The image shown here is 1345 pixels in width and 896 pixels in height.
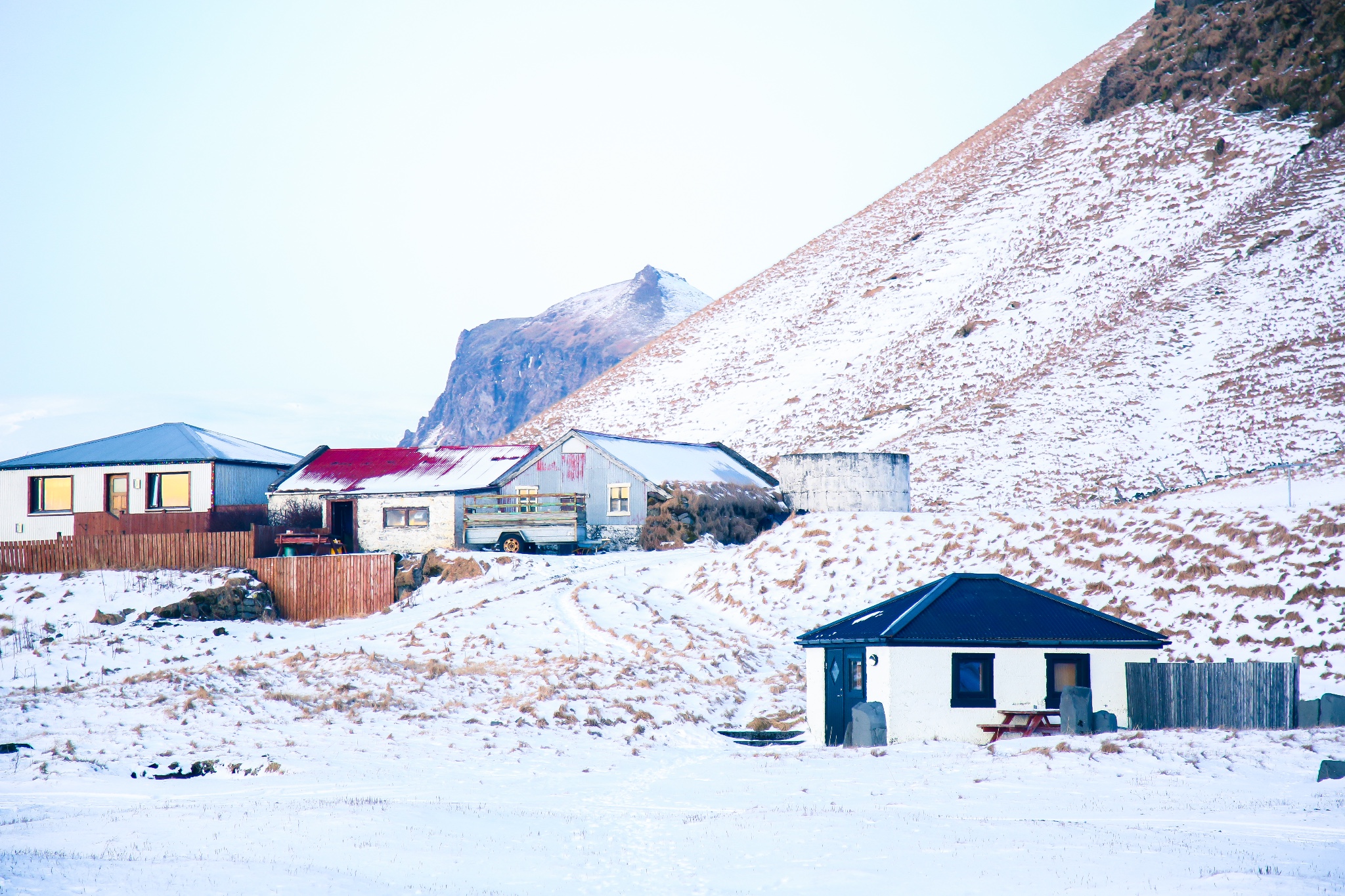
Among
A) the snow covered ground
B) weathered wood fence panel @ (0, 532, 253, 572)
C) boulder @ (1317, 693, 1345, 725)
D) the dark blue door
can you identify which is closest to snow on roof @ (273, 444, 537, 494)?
weathered wood fence panel @ (0, 532, 253, 572)

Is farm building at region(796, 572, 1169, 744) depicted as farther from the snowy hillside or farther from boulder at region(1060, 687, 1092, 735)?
the snowy hillside

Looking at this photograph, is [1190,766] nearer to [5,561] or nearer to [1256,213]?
[5,561]

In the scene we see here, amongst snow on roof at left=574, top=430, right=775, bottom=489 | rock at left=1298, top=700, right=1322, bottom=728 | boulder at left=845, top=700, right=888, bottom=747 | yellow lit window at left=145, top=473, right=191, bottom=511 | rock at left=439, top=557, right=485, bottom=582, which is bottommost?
boulder at left=845, top=700, right=888, bottom=747

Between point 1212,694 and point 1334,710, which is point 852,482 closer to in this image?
point 1212,694

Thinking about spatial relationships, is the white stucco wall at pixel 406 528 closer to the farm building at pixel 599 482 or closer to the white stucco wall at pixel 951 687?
the farm building at pixel 599 482

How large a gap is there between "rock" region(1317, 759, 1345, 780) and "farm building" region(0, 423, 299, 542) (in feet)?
135

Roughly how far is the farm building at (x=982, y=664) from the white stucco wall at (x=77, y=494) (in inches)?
1244

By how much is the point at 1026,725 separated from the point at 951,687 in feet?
5.92

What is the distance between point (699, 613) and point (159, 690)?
1888cm

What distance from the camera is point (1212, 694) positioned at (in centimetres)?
2347

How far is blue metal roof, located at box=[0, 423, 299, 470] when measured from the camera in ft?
153

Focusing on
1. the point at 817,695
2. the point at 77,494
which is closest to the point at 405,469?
the point at 77,494

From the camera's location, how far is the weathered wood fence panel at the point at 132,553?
137 feet

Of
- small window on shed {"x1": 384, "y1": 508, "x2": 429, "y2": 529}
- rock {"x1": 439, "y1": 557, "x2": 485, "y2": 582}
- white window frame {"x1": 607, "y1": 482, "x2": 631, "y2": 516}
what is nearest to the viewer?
rock {"x1": 439, "y1": 557, "x2": 485, "y2": 582}
